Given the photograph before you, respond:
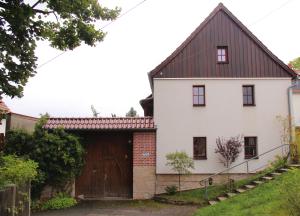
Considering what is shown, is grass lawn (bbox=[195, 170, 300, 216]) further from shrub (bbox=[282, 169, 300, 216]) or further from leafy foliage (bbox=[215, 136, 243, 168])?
leafy foliage (bbox=[215, 136, 243, 168])

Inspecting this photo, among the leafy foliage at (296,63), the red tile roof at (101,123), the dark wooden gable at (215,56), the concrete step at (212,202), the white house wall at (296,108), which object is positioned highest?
the leafy foliage at (296,63)

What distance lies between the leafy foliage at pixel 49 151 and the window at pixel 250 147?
8446mm

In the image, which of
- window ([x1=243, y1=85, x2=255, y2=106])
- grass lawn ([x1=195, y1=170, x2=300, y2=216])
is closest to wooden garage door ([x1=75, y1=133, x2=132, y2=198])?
grass lawn ([x1=195, y1=170, x2=300, y2=216])

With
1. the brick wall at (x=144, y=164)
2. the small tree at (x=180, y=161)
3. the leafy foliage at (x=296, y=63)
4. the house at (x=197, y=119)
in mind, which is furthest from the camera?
the leafy foliage at (x=296, y=63)

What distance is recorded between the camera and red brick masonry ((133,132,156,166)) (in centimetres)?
1812

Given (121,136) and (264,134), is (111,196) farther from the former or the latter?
(264,134)

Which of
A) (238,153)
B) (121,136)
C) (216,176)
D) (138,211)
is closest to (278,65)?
(238,153)

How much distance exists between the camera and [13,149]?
16094mm

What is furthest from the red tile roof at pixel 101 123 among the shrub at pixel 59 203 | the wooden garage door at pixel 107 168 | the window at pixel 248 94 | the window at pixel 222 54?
the window at pixel 248 94

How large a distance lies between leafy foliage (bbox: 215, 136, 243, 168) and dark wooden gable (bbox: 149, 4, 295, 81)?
3.51 meters

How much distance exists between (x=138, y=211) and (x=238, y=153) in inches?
253

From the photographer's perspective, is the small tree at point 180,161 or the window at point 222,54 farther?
the window at point 222,54

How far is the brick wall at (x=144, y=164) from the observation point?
1788 centimetres

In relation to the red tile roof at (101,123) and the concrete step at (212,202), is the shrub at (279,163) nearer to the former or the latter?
the concrete step at (212,202)
